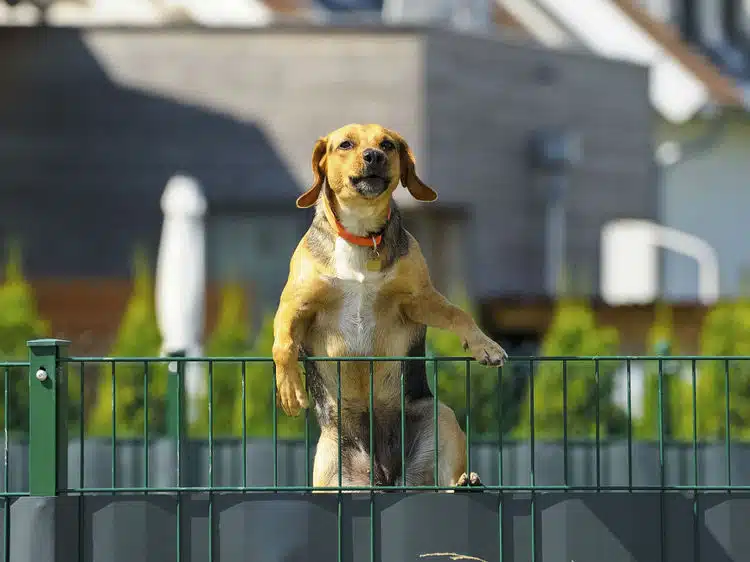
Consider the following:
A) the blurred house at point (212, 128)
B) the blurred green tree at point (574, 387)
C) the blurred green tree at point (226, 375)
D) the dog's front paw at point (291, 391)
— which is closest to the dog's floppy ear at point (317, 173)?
the dog's front paw at point (291, 391)

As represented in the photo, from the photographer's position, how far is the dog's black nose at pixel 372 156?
6508mm

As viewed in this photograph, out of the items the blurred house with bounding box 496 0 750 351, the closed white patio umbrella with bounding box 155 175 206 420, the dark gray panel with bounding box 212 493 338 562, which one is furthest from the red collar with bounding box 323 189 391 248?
the blurred house with bounding box 496 0 750 351

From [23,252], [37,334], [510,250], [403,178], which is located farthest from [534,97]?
[403,178]

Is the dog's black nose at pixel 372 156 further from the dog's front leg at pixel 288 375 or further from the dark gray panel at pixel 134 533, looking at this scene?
the dark gray panel at pixel 134 533

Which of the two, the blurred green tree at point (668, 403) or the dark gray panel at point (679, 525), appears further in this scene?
the blurred green tree at point (668, 403)

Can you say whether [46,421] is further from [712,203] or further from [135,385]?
[712,203]

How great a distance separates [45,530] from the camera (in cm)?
596

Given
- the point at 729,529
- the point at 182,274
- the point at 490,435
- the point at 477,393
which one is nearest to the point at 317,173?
the point at 729,529

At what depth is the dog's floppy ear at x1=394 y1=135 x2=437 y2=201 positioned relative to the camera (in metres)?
6.80

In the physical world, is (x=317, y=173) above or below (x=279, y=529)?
above

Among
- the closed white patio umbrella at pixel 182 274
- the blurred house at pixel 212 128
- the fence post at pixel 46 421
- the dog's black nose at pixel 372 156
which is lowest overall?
the fence post at pixel 46 421

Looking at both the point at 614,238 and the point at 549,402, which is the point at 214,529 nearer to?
the point at 549,402

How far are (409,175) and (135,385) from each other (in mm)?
7189

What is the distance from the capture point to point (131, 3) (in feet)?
78.4
